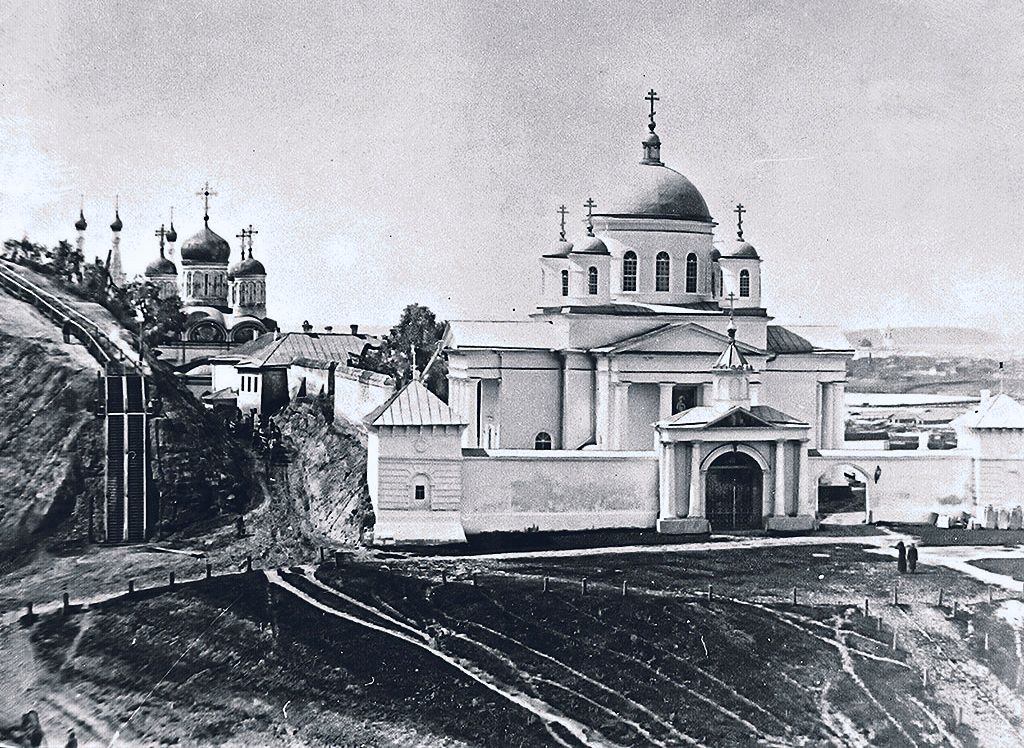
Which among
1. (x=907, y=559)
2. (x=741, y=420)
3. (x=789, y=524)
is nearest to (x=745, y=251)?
(x=741, y=420)

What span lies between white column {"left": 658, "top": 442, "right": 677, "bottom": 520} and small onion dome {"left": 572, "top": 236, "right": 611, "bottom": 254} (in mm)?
3068

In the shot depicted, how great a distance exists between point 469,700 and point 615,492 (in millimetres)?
4041

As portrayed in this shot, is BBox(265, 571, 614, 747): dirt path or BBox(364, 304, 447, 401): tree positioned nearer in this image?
BBox(265, 571, 614, 747): dirt path

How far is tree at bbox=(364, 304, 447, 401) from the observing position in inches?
562

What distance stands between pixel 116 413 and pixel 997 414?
8273 mm

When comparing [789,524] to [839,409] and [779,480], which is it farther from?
[839,409]

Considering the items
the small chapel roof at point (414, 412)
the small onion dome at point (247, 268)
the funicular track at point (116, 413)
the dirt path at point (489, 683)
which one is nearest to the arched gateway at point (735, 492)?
the small chapel roof at point (414, 412)

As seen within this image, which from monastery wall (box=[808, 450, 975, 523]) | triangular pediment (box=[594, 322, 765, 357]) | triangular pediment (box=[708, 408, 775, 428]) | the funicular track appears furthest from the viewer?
triangular pediment (box=[594, 322, 765, 357])

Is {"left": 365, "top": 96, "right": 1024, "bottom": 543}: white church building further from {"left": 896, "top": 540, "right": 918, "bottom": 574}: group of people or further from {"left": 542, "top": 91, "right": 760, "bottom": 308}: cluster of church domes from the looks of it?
{"left": 896, "top": 540, "right": 918, "bottom": 574}: group of people

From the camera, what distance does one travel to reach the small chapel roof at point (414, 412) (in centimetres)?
1241

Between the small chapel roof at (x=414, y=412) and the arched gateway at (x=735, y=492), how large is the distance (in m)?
2.48

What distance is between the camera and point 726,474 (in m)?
13.2

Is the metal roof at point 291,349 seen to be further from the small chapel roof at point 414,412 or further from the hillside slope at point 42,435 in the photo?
the hillside slope at point 42,435

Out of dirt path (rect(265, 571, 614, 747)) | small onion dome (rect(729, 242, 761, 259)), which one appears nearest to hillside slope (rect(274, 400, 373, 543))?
dirt path (rect(265, 571, 614, 747))
